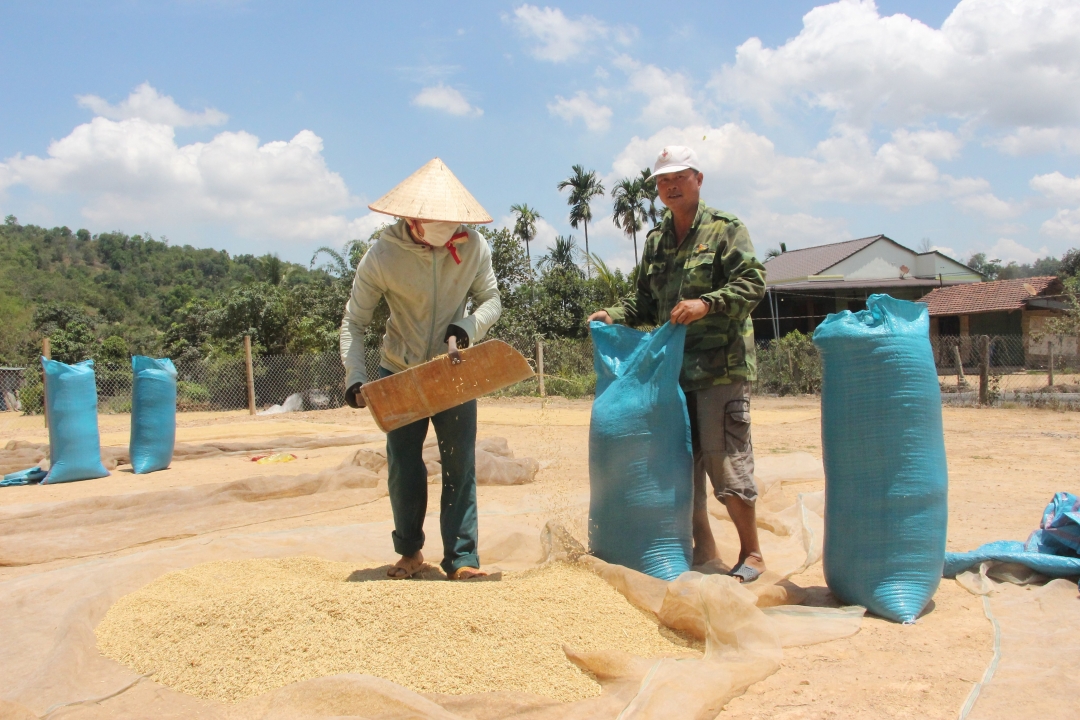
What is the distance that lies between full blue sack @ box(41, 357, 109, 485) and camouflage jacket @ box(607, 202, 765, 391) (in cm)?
542

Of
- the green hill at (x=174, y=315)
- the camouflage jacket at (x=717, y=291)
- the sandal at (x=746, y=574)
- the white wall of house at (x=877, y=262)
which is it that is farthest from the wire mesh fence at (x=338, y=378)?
the white wall of house at (x=877, y=262)

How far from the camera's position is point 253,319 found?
18.2 metres

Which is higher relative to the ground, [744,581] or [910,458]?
[910,458]

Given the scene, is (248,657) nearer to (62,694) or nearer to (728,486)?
(62,694)

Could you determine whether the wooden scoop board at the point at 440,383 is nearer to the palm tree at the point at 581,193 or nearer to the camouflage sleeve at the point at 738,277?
the camouflage sleeve at the point at 738,277

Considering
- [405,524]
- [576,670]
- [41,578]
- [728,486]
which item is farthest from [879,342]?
[41,578]

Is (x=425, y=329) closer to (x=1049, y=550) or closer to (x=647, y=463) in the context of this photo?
(x=647, y=463)

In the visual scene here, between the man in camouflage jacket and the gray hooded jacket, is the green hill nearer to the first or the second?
the gray hooded jacket

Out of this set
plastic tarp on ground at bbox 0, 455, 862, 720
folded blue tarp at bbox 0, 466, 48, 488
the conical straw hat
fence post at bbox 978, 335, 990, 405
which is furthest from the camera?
fence post at bbox 978, 335, 990, 405

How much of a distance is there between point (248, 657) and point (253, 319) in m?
17.5

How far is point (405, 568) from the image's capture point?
2941 mm

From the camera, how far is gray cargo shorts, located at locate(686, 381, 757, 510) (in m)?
2.72

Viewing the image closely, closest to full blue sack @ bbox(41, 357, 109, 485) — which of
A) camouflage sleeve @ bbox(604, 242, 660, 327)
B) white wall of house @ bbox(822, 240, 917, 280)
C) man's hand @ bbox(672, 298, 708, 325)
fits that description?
camouflage sleeve @ bbox(604, 242, 660, 327)

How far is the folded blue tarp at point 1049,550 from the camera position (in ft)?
8.45
